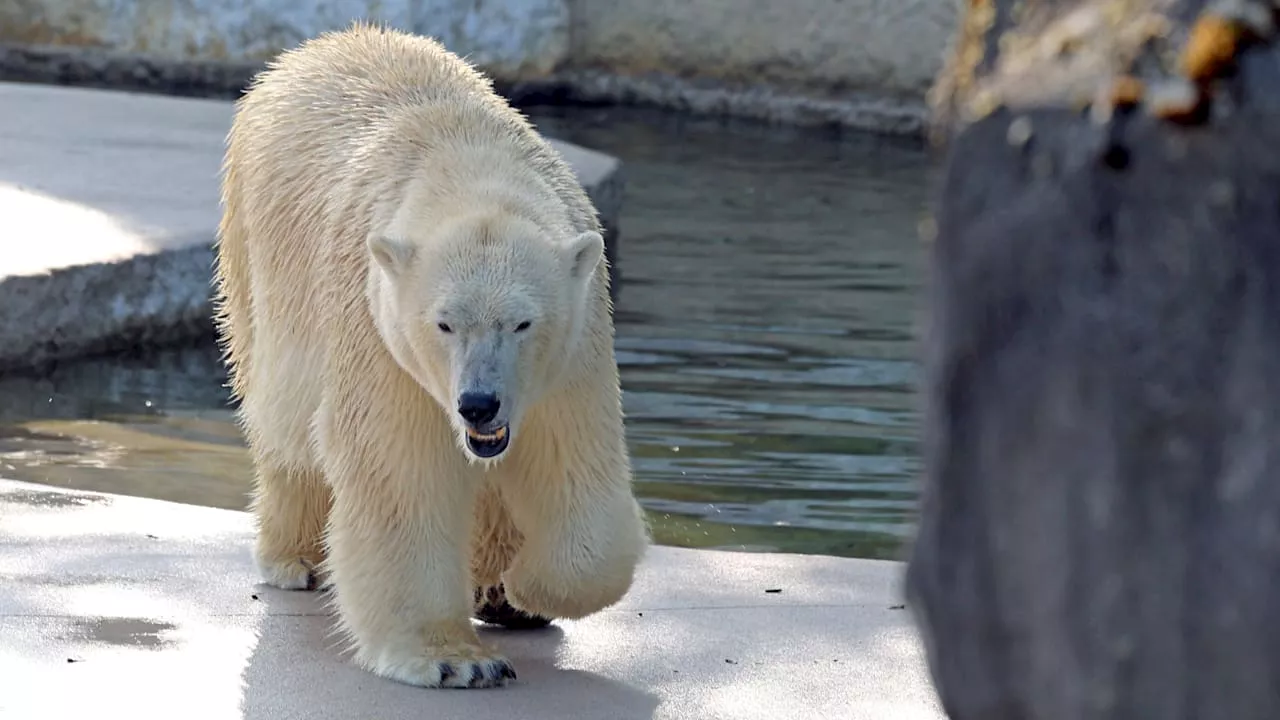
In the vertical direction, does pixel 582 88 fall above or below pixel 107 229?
below

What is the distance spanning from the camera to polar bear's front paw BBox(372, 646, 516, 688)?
11.9 feet

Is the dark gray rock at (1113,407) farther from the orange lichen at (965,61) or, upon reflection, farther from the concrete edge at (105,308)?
the concrete edge at (105,308)

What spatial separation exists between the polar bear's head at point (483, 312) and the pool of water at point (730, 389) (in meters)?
1.95

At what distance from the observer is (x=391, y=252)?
3605 mm

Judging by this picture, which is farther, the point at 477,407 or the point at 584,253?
the point at 584,253

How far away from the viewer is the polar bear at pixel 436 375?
11.8ft

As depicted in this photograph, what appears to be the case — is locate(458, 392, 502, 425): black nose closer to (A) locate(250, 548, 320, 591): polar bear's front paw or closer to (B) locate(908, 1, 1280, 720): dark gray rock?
(A) locate(250, 548, 320, 591): polar bear's front paw

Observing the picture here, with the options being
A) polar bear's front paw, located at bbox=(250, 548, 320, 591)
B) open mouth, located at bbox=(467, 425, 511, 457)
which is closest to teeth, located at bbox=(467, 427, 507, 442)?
open mouth, located at bbox=(467, 425, 511, 457)

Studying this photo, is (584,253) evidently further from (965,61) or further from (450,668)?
(965,61)

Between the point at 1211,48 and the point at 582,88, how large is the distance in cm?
1290

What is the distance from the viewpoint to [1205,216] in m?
1.48

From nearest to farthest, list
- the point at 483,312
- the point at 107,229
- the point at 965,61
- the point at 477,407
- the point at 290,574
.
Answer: the point at 965,61 < the point at 477,407 < the point at 483,312 < the point at 290,574 < the point at 107,229

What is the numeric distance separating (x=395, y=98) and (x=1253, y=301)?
311cm

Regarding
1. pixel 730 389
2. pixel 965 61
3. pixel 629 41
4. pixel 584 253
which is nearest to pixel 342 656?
pixel 584 253
